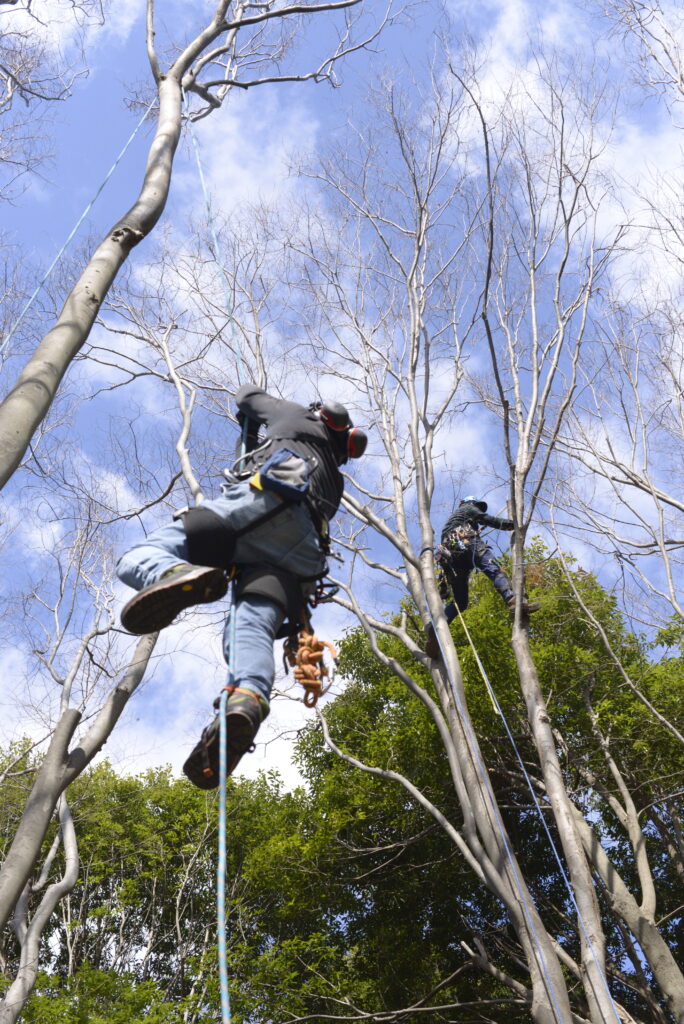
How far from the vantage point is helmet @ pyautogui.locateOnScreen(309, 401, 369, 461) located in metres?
4.05

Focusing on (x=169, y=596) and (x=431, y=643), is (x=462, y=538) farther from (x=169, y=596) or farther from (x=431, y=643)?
(x=169, y=596)

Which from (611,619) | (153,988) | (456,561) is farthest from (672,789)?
(153,988)

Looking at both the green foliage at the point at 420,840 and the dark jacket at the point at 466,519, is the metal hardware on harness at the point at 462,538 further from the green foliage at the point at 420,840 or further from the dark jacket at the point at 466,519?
the green foliage at the point at 420,840

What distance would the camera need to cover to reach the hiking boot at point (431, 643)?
23.6 feet

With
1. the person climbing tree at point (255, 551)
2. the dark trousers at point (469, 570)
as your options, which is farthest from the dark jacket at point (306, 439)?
the dark trousers at point (469, 570)

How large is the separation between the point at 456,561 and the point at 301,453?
192 inches

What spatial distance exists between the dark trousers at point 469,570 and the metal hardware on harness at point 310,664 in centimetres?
451

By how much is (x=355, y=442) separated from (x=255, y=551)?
813 mm

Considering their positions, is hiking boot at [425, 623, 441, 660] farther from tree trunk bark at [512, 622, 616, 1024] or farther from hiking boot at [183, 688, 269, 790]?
hiking boot at [183, 688, 269, 790]

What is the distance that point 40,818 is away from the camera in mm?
5715

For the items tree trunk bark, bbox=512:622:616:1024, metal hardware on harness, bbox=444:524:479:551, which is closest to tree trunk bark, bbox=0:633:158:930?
tree trunk bark, bbox=512:622:616:1024

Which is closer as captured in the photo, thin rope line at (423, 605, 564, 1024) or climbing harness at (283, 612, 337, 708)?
climbing harness at (283, 612, 337, 708)

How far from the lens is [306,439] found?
12.8 feet

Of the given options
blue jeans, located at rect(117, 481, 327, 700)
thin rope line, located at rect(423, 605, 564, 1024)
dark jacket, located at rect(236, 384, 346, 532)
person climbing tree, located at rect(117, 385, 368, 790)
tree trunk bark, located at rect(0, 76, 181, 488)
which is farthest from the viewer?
thin rope line, located at rect(423, 605, 564, 1024)
